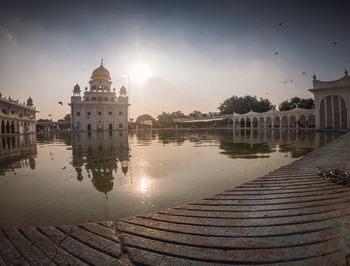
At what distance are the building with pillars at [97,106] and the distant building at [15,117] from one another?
9.42m

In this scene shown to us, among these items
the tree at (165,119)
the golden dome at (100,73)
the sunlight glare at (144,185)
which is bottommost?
the sunlight glare at (144,185)

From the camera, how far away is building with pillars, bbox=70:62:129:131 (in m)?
44.2

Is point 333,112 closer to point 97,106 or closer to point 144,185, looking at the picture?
point 144,185

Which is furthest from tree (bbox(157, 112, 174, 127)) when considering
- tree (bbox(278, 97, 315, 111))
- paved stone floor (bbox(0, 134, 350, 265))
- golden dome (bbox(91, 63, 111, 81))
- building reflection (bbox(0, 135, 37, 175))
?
paved stone floor (bbox(0, 134, 350, 265))

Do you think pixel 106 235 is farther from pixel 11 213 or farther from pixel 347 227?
pixel 347 227

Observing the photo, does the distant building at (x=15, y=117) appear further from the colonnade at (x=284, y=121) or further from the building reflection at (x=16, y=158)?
the colonnade at (x=284, y=121)

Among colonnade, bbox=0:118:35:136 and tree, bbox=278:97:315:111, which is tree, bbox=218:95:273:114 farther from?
colonnade, bbox=0:118:35:136

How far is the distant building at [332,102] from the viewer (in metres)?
29.5

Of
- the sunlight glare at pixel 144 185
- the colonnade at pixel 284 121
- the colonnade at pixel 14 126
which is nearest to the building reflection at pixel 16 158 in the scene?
the sunlight glare at pixel 144 185

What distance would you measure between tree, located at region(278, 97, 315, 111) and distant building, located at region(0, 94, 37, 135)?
65.5m

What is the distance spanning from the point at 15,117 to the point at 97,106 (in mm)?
15011

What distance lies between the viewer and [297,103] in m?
55.1

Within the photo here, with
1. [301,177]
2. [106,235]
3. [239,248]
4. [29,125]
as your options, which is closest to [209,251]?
[239,248]

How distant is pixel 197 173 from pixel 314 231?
3466 mm
